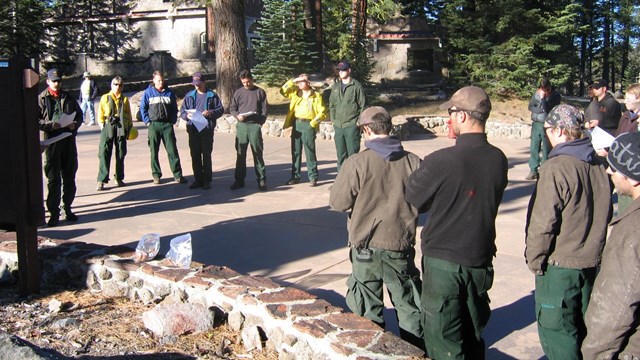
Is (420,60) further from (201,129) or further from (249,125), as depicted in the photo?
(201,129)

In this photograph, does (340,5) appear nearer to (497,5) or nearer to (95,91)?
(497,5)

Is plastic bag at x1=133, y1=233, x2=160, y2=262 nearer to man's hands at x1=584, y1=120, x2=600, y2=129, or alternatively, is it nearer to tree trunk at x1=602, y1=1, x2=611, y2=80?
man's hands at x1=584, y1=120, x2=600, y2=129

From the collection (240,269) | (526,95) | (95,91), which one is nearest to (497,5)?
(526,95)

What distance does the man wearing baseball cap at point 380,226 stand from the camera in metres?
4.43

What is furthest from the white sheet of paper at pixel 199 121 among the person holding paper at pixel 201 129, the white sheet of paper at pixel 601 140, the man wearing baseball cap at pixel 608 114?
the white sheet of paper at pixel 601 140

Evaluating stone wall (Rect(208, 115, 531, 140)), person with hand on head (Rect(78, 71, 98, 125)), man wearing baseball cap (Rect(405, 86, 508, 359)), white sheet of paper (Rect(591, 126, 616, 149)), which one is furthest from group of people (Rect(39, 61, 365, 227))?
person with hand on head (Rect(78, 71, 98, 125))

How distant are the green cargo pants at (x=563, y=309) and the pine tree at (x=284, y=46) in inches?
827

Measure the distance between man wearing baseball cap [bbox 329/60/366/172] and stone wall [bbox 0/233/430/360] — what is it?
193 inches

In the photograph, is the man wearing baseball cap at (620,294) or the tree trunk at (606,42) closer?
the man wearing baseball cap at (620,294)

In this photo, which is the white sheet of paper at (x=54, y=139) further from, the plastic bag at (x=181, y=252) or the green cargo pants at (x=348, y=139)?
the green cargo pants at (x=348, y=139)

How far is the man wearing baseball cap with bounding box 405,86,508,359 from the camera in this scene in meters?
3.82

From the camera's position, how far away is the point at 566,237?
4.01 metres

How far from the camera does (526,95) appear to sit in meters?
24.6

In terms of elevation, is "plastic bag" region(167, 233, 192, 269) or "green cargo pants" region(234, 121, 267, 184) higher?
"green cargo pants" region(234, 121, 267, 184)
